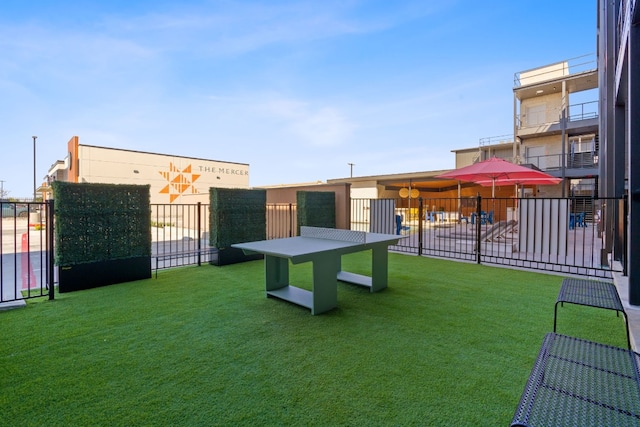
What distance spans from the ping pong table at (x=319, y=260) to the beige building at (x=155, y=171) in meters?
16.9

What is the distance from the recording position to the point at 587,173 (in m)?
17.4

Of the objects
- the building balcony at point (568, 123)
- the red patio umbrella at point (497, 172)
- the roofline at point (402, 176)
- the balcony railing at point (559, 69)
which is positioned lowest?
the red patio umbrella at point (497, 172)

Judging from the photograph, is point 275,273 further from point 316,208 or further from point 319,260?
point 316,208

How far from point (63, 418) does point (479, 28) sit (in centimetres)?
1209

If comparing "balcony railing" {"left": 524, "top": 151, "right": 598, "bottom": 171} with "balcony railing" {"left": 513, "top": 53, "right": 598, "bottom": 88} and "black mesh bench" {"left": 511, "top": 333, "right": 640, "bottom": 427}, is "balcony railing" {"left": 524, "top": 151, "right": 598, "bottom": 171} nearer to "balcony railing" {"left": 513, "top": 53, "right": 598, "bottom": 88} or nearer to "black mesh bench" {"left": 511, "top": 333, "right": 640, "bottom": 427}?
"balcony railing" {"left": 513, "top": 53, "right": 598, "bottom": 88}

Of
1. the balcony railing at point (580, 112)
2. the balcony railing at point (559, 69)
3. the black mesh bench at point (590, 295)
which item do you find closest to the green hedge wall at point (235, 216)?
the black mesh bench at point (590, 295)

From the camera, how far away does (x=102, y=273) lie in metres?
5.22

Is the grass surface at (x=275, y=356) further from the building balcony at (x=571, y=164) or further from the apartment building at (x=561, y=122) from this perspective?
the apartment building at (x=561, y=122)

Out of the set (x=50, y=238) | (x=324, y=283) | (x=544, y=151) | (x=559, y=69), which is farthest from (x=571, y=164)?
(x=50, y=238)

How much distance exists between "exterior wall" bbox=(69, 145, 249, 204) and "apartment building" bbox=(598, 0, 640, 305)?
20.0 metres

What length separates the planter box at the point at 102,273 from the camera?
487cm

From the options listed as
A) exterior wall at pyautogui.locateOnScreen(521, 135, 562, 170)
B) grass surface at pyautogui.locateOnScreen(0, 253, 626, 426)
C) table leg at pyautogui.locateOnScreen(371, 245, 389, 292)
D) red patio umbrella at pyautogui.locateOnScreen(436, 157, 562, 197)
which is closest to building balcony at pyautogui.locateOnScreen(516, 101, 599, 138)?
exterior wall at pyautogui.locateOnScreen(521, 135, 562, 170)

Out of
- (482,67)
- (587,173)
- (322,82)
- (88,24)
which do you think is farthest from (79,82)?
(587,173)

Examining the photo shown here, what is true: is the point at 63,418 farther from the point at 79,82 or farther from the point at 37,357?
the point at 79,82
